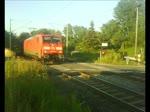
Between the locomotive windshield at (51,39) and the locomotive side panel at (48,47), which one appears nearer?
the locomotive side panel at (48,47)

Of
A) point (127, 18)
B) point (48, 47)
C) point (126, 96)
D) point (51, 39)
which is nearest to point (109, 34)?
point (127, 18)

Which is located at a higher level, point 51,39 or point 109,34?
point 109,34

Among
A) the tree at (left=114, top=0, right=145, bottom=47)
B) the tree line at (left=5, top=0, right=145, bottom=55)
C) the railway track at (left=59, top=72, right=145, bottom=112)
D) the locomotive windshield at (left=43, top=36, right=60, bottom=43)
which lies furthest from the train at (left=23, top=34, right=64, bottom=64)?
the railway track at (left=59, top=72, right=145, bottom=112)

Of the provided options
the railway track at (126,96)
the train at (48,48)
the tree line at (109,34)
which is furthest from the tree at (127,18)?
the railway track at (126,96)

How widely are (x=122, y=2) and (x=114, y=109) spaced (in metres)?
34.5

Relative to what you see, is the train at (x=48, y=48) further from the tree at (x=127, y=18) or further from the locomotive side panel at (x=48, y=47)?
the tree at (x=127, y=18)

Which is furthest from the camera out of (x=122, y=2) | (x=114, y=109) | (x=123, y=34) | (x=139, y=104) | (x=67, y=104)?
(x=123, y=34)

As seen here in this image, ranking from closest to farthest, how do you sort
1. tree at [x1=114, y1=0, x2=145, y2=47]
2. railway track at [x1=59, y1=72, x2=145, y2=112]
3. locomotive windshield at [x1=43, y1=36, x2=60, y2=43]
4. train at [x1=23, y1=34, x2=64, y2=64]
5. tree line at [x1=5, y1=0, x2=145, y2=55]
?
railway track at [x1=59, y1=72, x2=145, y2=112]
train at [x1=23, y1=34, x2=64, y2=64]
locomotive windshield at [x1=43, y1=36, x2=60, y2=43]
tree at [x1=114, y1=0, x2=145, y2=47]
tree line at [x1=5, y1=0, x2=145, y2=55]

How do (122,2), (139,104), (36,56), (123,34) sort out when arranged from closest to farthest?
(139,104) < (36,56) < (122,2) < (123,34)

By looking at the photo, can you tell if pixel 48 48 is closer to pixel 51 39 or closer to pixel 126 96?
pixel 51 39

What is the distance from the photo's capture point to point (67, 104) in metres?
5.48

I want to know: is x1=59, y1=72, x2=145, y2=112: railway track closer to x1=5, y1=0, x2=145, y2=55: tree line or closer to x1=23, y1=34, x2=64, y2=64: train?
x1=23, y1=34, x2=64, y2=64: train
